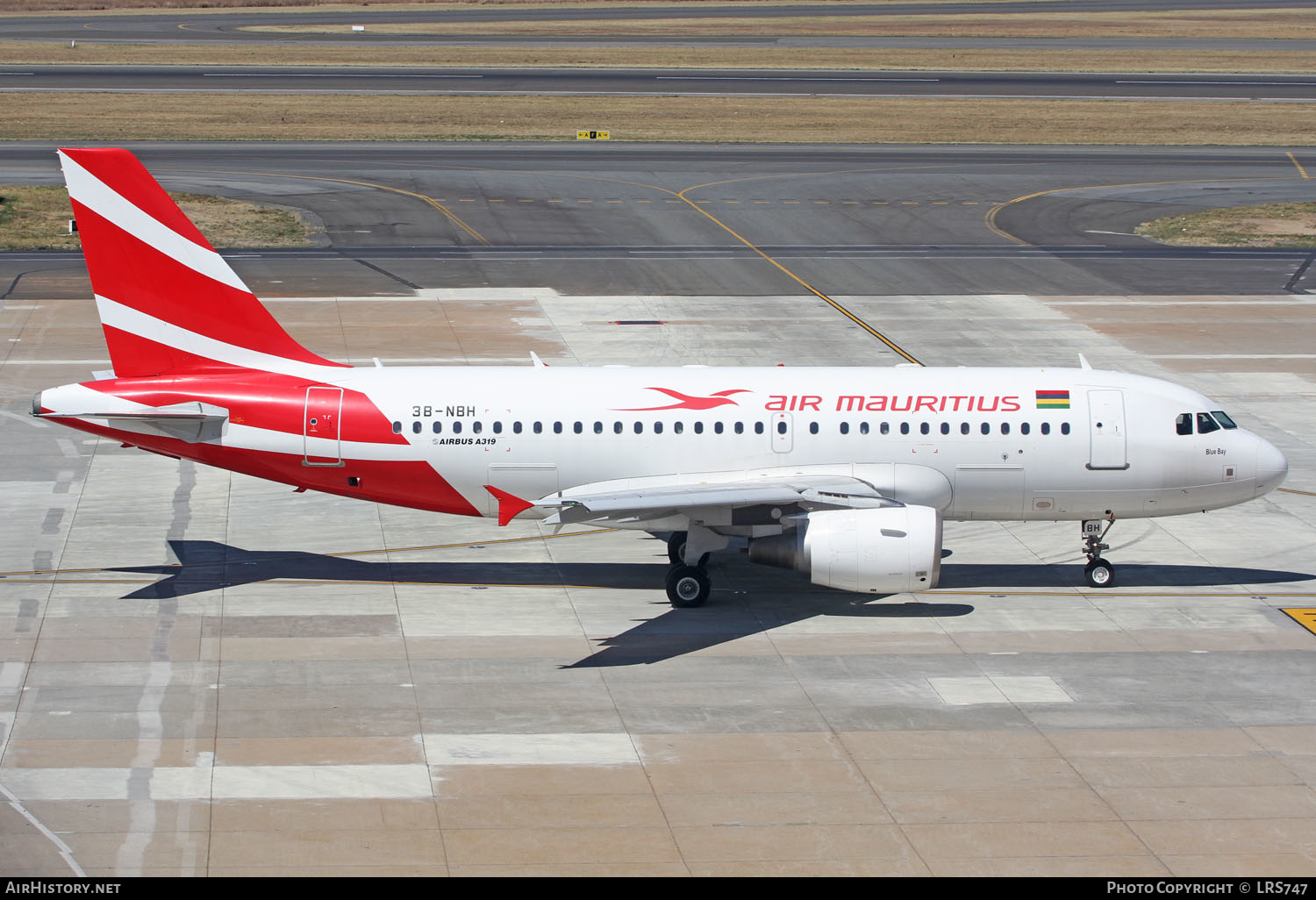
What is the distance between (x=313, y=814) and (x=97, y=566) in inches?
507

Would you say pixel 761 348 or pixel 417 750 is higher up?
pixel 761 348

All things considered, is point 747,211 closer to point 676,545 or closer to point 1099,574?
point 676,545

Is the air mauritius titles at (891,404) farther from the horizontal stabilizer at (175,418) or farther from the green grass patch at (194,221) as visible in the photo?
the green grass patch at (194,221)

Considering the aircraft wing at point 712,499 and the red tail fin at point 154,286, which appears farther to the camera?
the red tail fin at point 154,286

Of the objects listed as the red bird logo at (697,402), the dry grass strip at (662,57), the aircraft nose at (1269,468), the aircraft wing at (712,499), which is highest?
the dry grass strip at (662,57)

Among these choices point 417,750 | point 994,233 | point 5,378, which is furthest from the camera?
point 994,233

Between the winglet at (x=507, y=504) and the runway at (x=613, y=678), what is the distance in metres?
1.66

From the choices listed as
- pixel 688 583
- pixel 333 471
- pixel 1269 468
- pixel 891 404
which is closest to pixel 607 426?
pixel 688 583

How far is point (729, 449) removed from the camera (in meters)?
30.3

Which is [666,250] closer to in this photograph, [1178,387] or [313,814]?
[1178,387]

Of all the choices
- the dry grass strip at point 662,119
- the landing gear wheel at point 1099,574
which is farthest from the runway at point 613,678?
the dry grass strip at point 662,119

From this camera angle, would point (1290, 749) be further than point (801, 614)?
No

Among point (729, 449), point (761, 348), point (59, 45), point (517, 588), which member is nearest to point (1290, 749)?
point (729, 449)

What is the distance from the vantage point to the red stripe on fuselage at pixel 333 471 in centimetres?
2988
